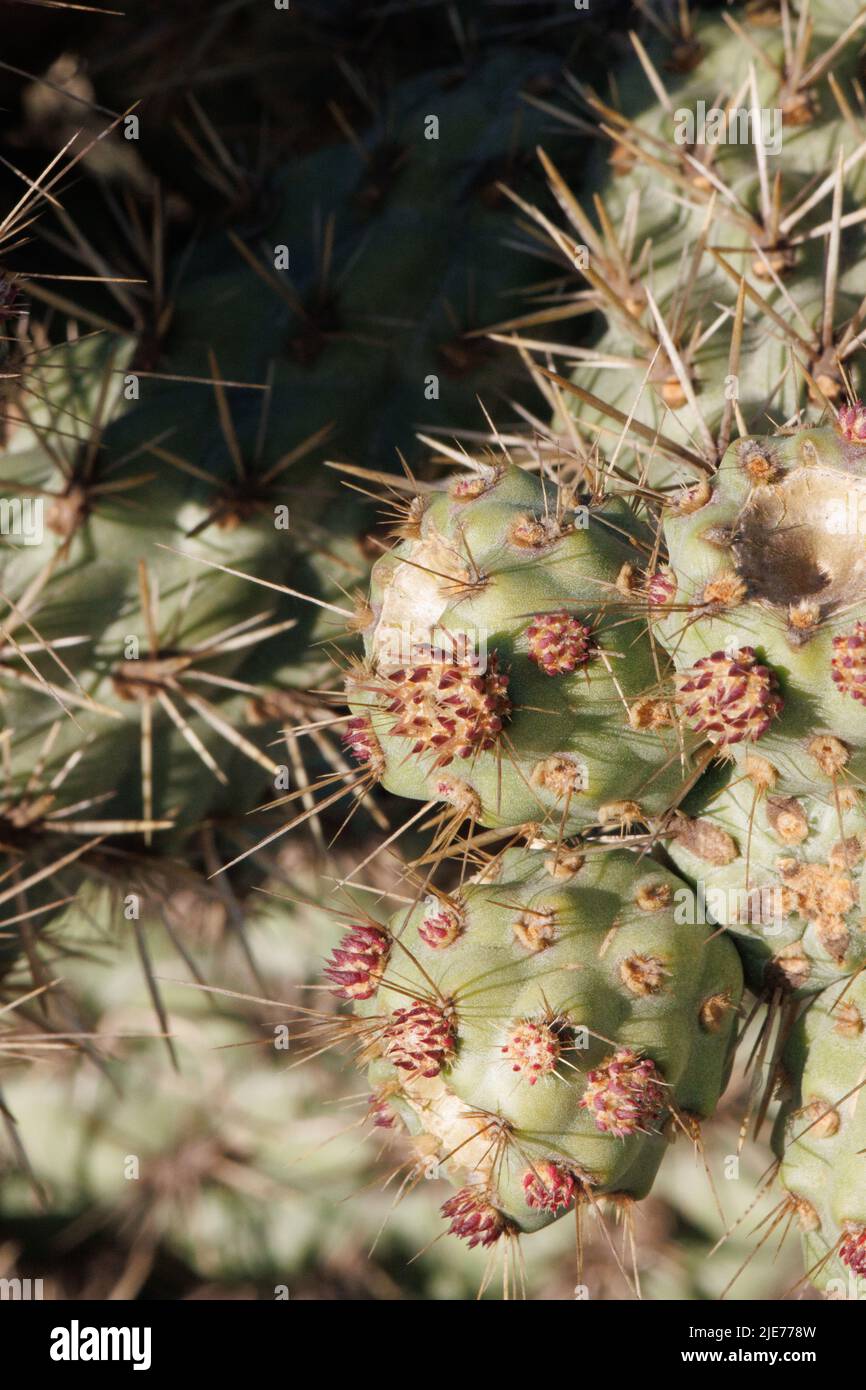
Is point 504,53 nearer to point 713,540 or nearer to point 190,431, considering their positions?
point 190,431

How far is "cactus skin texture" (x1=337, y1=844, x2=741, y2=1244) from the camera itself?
1649 millimetres

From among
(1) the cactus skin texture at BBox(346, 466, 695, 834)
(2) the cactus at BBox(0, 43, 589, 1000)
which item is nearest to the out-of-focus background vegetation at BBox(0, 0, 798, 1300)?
(2) the cactus at BBox(0, 43, 589, 1000)

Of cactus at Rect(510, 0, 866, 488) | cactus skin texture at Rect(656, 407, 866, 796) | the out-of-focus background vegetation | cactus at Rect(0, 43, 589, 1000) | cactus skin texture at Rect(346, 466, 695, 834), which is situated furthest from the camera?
the out-of-focus background vegetation

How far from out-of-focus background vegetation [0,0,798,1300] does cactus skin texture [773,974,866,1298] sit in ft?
3.84

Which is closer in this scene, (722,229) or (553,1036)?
(553,1036)

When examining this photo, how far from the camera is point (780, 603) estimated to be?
61.4 inches

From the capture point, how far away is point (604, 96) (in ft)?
8.95

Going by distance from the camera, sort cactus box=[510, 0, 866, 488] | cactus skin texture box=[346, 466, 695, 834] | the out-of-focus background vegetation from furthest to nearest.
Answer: the out-of-focus background vegetation
cactus box=[510, 0, 866, 488]
cactus skin texture box=[346, 466, 695, 834]

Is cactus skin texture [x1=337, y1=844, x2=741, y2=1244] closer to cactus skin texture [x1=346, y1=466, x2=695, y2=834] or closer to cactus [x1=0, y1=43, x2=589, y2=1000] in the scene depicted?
cactus skin texture [x1=346, y1=466, x2=695, y2=834]

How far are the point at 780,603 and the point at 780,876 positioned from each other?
1.44 feet

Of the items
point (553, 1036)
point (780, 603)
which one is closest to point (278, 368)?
point (780, 603)

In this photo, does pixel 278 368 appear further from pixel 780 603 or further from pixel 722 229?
pixel 780 603
